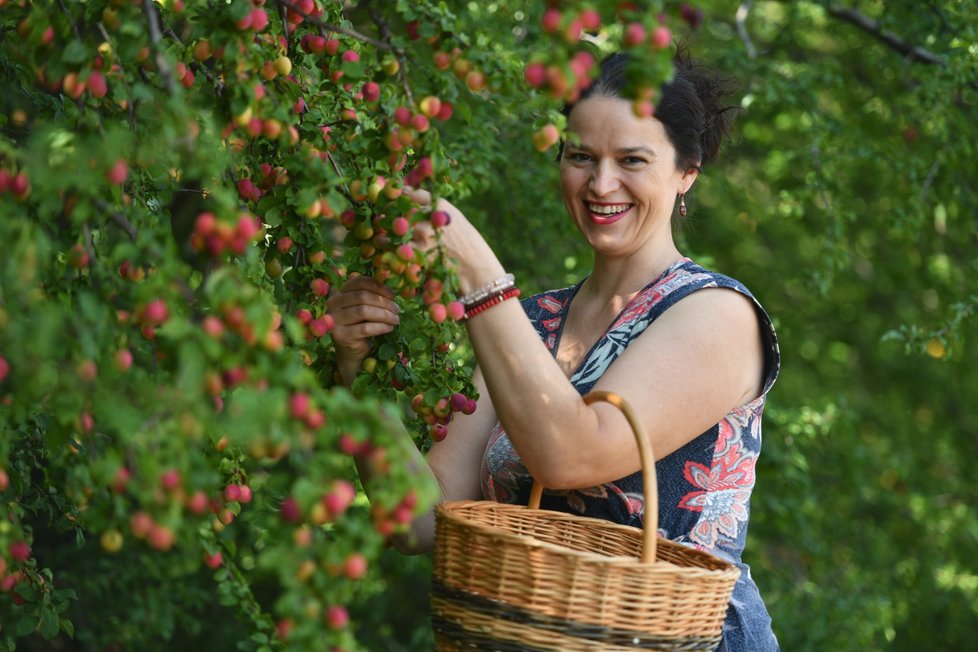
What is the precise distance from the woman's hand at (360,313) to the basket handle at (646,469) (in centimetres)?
44

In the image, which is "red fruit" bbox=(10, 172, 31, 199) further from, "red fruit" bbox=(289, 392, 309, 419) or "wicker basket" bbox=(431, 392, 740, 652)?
"wicker basket" bbox=(431, 392, 740, 652)

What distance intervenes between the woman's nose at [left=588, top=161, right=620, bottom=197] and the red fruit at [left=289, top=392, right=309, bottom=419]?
3.65 ft

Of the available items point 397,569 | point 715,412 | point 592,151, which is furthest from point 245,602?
point 397,569

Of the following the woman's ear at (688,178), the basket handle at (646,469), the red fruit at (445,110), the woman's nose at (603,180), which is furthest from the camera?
the woman's ear at (688,178)

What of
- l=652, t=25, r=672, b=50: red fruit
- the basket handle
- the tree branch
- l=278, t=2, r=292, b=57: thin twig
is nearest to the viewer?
l=652, t=25, r=672, b=50: red fruit

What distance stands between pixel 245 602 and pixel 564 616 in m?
0.47

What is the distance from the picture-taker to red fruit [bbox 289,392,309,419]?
3.86 ft

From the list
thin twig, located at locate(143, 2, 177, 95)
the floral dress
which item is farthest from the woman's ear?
thin twig, located at locate(143, 2, 177, 95)

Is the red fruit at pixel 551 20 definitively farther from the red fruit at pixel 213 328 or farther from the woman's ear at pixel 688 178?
the woman's ear at pixel 688 178

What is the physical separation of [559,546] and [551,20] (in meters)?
0.72

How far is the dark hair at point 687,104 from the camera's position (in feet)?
7.27

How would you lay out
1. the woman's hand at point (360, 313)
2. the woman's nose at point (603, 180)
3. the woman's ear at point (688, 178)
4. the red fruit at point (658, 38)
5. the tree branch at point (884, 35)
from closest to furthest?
the red fruit at point (658, 38) → the woman's hand at point (360, 313) → the woman's nose at point (603, 180) → the woman's ear at point (688, 178) → the tree branch at point (884, 35)

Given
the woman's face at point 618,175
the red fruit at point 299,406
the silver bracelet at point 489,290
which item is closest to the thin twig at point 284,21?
the silver bracelet at point 489,290

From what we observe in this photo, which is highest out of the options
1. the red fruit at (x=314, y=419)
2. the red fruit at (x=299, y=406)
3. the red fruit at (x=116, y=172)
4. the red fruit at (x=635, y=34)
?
the red fruit at (x=635, y=34)
